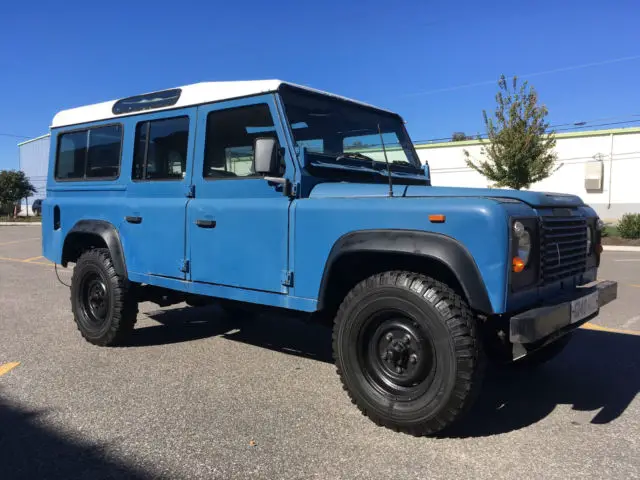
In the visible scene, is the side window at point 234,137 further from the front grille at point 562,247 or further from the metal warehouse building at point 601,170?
the metal warehouse building at point 601,170

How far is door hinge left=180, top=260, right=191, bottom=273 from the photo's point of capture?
170 inches

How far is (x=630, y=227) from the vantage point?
18.9 m

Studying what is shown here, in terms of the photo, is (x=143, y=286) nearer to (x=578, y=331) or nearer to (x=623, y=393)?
(x=623, y=393)

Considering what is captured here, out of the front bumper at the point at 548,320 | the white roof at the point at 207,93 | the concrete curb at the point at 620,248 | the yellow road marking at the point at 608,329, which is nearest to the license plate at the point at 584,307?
the front bumper at the point at 548,320

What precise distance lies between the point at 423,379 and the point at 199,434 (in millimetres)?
1393

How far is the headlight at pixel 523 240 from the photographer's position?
113 inches

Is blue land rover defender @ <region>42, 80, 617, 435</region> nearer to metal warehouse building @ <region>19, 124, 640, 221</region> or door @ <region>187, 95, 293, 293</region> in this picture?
door @ <region>187, 95, 293, 293</region>

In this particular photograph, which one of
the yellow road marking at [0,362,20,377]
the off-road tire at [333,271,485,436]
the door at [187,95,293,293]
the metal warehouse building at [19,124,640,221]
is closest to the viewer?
the off-road tire at [333,271,485,436]

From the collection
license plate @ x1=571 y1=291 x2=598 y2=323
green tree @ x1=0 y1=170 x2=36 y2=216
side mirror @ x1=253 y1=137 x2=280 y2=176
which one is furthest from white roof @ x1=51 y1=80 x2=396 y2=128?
green tree @ x1=0 y1=170 x2=36 y2=216

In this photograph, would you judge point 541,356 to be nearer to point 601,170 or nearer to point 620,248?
point 620,248

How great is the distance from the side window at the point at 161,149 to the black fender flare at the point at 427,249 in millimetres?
1849

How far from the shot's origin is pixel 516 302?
2.93 meters

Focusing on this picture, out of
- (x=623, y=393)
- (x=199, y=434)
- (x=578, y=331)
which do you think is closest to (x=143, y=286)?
(x=199, y=434)

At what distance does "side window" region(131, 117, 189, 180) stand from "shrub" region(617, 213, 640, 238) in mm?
18883
